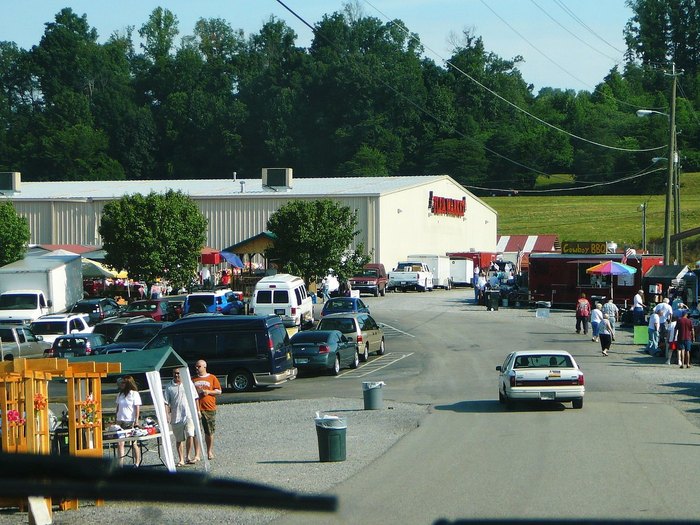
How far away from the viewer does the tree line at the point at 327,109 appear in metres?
125

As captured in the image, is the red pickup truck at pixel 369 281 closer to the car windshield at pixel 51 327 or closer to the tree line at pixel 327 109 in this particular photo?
the car windshield at pixel 51 327

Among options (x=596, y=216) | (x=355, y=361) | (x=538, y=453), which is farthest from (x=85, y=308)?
(x=596, y=216)

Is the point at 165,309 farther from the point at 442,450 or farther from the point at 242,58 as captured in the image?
the point at 242,58

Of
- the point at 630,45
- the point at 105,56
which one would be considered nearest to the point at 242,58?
the point at 105,56

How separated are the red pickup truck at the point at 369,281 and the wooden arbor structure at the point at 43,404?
146ft

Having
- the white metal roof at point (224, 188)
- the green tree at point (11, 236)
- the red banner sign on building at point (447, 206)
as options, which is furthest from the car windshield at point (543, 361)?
the red banner sign on building at point (447, 206)

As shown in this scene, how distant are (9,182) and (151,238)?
102 feet

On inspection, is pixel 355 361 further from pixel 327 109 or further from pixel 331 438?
pixel 327 109

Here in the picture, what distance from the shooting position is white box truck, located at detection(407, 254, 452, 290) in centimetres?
6819

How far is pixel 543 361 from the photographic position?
73.0 ft

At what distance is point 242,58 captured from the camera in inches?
6171

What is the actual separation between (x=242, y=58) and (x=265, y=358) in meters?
135

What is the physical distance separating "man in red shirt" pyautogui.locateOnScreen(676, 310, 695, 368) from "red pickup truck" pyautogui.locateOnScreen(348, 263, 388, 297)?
99.9 feet

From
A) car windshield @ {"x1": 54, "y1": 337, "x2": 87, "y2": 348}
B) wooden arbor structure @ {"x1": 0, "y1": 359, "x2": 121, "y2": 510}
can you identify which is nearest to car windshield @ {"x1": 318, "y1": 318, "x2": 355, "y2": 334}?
car windshield @ {"x1": 54, "y1": 337, "x2": 87, "y2": 348}
